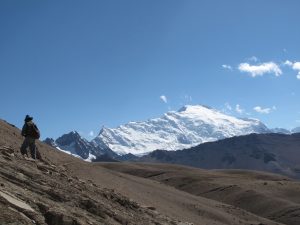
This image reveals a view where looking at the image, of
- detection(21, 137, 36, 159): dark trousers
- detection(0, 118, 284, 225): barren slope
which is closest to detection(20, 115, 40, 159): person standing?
detection(21, 137, 36, 159): dark trousers

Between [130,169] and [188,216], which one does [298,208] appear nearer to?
[188,216]

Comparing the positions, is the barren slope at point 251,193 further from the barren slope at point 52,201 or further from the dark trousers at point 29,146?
the dark trousers at point 29,146

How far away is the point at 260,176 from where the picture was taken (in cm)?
9388

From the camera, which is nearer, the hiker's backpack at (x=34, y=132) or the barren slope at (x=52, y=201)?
the barren slope at (x=52, y=201)

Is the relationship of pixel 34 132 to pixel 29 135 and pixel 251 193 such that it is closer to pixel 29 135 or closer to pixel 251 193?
pixel 29 135

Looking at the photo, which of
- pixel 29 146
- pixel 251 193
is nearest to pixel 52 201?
pixel 29 146

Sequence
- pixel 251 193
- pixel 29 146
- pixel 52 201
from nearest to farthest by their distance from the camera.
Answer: pixel 52 201, pixel 29 146, pixel 251 193

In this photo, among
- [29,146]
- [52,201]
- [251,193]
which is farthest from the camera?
[251,193]

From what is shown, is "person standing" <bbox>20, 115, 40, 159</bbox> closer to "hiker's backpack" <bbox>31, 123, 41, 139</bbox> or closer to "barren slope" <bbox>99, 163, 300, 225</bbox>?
"hiker's backpack" <bbox>31, 123, 41, 139</bbox>

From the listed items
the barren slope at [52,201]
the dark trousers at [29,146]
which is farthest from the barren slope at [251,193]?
the dark trousers at [29,146]

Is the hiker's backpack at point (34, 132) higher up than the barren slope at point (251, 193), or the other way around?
the barren slope at point (251, 193)

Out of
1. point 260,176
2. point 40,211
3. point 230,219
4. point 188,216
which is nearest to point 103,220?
point 40,211

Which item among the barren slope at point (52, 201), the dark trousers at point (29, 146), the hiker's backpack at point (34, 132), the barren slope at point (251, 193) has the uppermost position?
the barren slope at point (251, 193)

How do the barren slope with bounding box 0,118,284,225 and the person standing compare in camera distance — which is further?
the person standing
